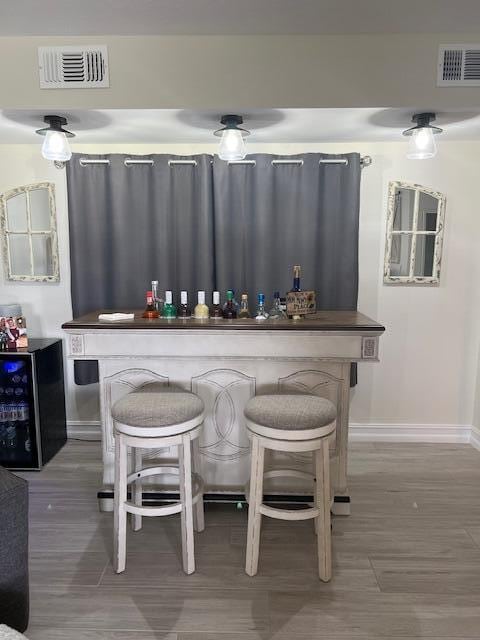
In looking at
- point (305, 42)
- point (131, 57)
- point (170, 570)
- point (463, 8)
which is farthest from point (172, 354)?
point (463, 8)

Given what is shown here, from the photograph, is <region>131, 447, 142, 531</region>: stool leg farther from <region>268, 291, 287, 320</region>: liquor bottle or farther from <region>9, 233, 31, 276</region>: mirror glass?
<region>9, 233, 31, 276</region>: mirror glass

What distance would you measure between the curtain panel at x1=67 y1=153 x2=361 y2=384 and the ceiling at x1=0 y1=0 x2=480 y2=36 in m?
0.87

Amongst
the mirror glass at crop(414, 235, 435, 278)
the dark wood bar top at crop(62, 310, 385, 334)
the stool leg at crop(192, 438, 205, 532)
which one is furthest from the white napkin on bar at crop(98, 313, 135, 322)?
the mirror glass at crop(414, 235, 435, 278)

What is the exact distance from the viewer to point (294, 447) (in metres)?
1.77

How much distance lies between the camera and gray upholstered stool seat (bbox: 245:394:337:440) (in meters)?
1.76

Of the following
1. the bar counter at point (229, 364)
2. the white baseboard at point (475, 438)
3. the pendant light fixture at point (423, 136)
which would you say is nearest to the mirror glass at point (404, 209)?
the pendant light fixture at point (423, 136)

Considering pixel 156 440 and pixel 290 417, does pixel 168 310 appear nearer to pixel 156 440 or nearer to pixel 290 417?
pixel 156 440

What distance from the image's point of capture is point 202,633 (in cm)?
159

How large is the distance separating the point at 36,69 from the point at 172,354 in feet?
4.99

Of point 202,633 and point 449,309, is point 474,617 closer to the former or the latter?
point 202,633

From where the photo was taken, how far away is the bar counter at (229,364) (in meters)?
2.09

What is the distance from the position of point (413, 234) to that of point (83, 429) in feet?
9.25

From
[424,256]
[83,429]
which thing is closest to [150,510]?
[83,429]

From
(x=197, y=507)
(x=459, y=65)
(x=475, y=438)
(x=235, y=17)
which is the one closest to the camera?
(x=235, y=17)
